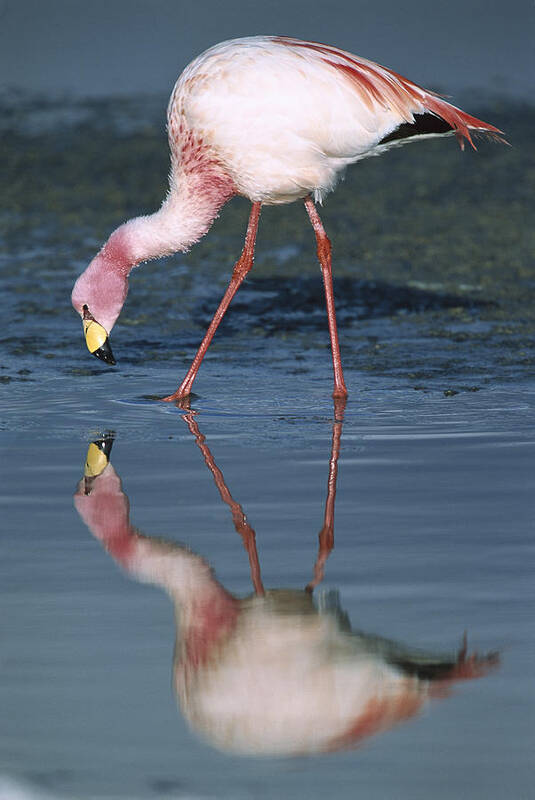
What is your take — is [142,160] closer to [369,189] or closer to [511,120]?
[369,189]

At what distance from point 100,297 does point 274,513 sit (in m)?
2.55

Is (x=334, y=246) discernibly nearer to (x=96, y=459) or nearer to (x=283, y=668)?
(x=96, y=459)

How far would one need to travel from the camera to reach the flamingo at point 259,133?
670 centimetres

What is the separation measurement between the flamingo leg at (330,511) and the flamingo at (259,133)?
0.66 m

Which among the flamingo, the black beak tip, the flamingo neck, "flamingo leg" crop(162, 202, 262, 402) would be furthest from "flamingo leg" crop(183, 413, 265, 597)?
the flamingo neck

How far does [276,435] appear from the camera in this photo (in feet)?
19.8

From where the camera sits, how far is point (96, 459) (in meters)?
5.69

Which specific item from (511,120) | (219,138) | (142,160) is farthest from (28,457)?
(511,120)

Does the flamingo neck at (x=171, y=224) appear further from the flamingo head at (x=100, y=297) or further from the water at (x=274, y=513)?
the water at (x=274, y=513)

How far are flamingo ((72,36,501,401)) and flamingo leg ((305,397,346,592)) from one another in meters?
0.66

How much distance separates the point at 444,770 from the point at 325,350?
5.31 m

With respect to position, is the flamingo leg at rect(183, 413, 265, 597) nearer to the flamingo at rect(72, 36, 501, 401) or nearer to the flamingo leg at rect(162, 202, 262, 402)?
the flamingo leg at rect(162, 202, 262, 402)

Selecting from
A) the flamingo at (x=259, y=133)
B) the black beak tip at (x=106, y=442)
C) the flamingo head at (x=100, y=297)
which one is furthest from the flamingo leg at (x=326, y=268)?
the black beak tip at (x=106, y=442)

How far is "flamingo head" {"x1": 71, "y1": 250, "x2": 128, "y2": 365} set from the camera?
23.0 ft
